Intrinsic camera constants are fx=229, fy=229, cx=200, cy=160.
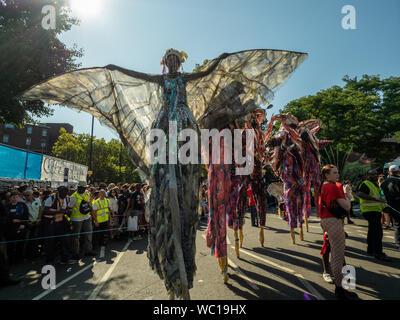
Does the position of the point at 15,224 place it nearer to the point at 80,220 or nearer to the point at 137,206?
the point at 80,220

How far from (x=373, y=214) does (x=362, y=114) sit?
52.4 ft

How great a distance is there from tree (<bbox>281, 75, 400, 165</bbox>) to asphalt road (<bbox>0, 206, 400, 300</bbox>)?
48.0 ft

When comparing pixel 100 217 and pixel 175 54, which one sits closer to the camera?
pixel 175 54

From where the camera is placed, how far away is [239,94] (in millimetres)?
2846

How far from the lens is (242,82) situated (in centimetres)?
293

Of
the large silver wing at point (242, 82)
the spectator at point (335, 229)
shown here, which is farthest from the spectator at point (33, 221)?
the spectator at point (335, 229)

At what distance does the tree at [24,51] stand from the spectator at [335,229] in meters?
9.78

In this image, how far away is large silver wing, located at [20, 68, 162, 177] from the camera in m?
2.76

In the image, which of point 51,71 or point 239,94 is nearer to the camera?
point 239,94

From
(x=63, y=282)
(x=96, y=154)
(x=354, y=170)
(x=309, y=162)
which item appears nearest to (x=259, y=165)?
(x=309, y=162)

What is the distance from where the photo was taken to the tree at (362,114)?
17.6 m
